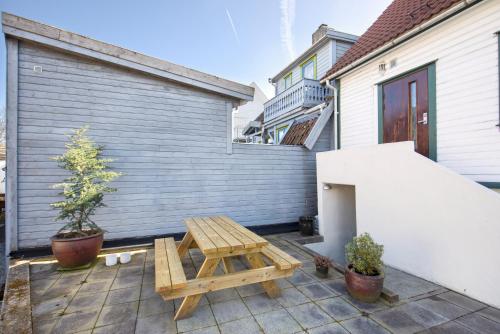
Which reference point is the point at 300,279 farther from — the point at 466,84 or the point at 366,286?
the point at 466,84

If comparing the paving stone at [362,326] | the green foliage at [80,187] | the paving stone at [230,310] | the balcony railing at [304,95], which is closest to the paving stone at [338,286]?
the paving stone at [362,326]

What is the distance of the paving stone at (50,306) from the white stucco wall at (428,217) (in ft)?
14.6

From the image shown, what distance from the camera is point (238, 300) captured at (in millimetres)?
2664

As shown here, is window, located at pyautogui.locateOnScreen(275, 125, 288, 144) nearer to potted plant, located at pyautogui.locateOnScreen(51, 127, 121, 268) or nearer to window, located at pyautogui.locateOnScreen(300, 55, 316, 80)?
window, located at pyautogui.locateOnScreen(300, 55, 316, 80)

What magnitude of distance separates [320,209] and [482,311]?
9.93 feet

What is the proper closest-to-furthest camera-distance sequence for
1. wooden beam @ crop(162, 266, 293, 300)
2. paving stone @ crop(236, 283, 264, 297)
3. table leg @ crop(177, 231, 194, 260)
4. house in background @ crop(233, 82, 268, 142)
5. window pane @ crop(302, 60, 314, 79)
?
wooden beam @ crop(162, 266, 293, 300), paving stone @ crop(236, 283, 264, 297), table leg @ crop(177, 231, 194, 260), window pane @ crop(302, 60, 314, 79), house in background @ crop(233, 82, 268, 142)

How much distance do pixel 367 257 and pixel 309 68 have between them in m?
8.21

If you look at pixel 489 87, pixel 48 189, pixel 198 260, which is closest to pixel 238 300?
pixel 198 260

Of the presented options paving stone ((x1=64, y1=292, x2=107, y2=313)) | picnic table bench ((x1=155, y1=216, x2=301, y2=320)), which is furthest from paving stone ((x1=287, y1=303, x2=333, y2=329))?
paving stone ((x1=64, y1=292, x2=107, y2=313))

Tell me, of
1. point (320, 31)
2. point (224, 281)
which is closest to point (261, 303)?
point (224, 281)

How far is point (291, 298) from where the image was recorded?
271 cm

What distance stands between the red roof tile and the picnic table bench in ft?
15.0

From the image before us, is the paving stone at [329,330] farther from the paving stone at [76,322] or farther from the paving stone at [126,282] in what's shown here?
the paving stone at [126,282]

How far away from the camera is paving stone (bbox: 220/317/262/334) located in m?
2.13
